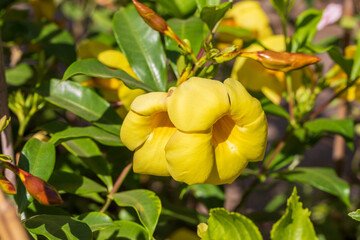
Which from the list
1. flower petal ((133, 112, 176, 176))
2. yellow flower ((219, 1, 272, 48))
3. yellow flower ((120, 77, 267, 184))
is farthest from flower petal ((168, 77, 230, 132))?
yellow flower ((219, 1, 272, 48))

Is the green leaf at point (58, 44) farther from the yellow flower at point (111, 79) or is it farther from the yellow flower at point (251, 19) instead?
the yellow flower at point (251, 19)

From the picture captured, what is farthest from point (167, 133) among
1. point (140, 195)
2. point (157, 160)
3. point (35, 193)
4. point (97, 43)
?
point (97, 43)

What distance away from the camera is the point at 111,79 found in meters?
1.19

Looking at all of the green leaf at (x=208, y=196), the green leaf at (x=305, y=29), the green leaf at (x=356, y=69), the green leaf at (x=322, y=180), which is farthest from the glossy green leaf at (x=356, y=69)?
the green leaf at (x=208, y=196)

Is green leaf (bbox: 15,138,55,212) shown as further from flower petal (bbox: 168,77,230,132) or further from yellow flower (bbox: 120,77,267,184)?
flower petal (bbox: 168,77,230,132)

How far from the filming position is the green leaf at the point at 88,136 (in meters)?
0.93

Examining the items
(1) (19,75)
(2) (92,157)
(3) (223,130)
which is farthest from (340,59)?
(1) (19,75)

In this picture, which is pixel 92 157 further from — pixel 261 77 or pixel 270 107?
pixel 261 77

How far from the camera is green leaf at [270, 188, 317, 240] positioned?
69 cm

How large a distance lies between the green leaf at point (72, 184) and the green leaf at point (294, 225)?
17.4 inches

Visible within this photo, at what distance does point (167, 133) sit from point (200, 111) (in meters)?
0.13

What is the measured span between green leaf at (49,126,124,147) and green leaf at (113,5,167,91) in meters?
0.14

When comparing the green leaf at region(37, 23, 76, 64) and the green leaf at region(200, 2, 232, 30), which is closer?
the green leaf at region(200, 2, 232, 30)

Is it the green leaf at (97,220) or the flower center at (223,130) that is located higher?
the flower center at (223,130)
